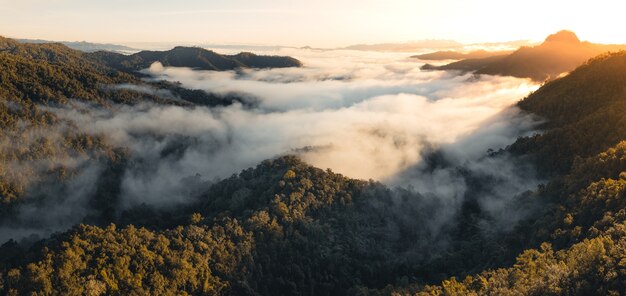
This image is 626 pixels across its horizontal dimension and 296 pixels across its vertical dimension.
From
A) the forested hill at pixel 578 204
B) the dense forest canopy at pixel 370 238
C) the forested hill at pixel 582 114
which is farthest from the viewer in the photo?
the forested hill at pixel 582 114

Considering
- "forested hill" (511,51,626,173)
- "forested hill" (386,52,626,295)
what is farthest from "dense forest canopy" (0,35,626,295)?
"forested hill" (511,51,626,173)

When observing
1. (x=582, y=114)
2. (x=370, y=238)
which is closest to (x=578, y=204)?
(x=370, y=238)

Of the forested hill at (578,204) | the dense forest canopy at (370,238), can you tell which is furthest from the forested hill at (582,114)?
the dense forest canopy at (370,238)

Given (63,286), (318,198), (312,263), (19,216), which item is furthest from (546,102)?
(19,216)

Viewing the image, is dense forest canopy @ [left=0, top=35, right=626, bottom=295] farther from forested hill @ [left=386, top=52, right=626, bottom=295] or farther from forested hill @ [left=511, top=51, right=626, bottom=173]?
forested hill @ [left=511, top=51, right=626, bottom=173]

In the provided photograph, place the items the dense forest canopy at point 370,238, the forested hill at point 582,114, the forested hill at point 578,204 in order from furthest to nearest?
the forested hill at point 582,114, the dense forest canopy at point 370,238, the forested hill at point 578,204

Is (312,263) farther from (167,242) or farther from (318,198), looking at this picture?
(167,242)

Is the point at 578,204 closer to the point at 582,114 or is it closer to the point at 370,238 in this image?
the point at 370,238

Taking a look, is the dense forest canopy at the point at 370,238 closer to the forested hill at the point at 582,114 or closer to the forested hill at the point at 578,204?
the forested hill at the point at 578,204
